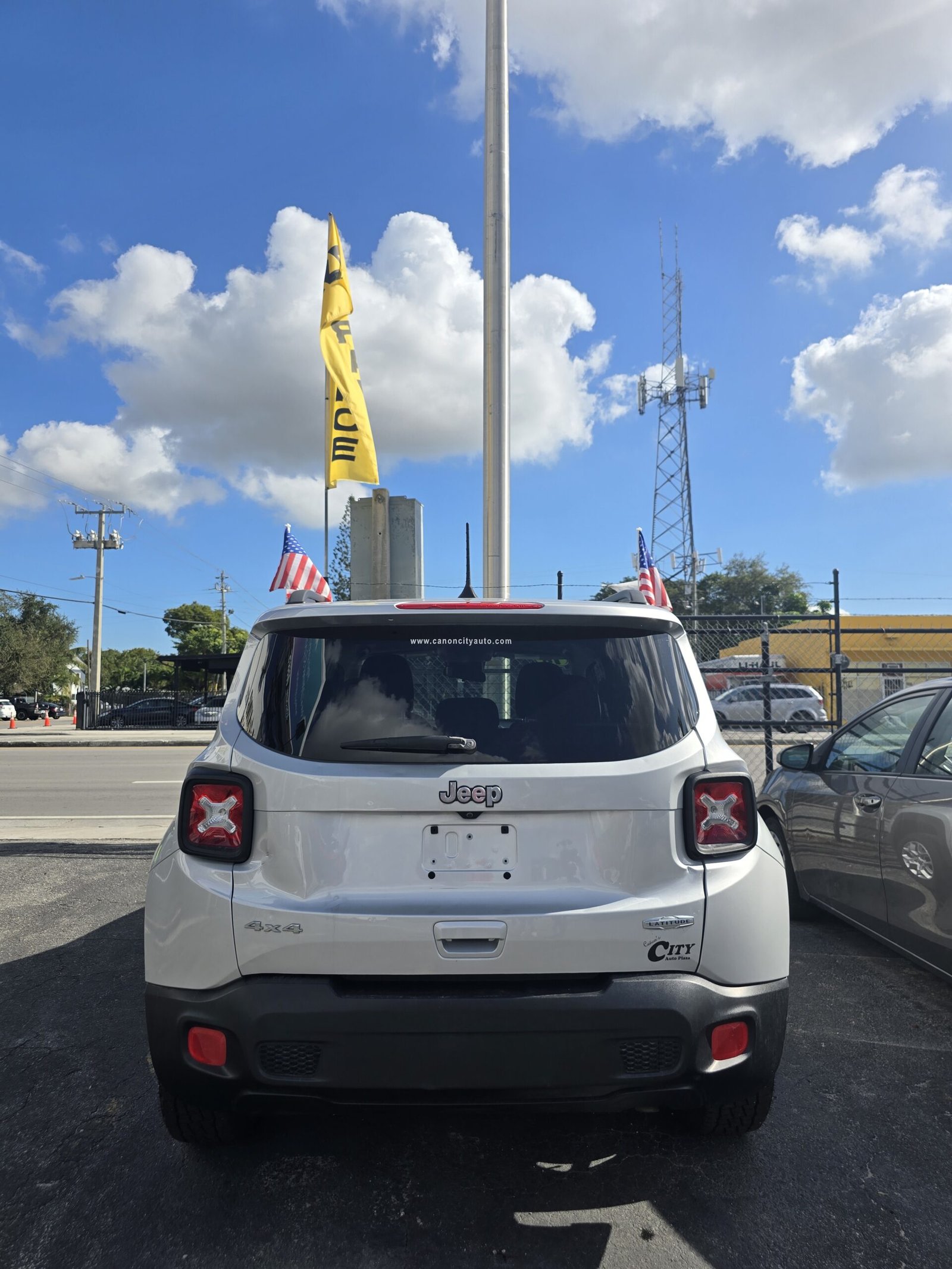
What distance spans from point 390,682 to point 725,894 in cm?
112

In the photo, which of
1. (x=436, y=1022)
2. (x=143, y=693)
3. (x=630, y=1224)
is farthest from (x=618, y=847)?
(x=143, y=693)

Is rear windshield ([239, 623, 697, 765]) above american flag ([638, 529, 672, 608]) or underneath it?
underneath

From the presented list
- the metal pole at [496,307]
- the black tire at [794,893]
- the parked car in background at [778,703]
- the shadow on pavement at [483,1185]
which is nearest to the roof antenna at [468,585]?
the shadow on pavement at [483,1185]

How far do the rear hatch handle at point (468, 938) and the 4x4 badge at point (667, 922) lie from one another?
390 millimetres

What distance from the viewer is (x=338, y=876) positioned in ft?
8.11

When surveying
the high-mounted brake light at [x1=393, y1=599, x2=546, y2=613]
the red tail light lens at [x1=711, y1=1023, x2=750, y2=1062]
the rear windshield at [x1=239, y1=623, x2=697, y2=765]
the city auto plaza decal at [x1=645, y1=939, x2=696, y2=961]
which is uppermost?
the high-mounted brake light at [x1=393, y1=599, x2=546, y2=613]

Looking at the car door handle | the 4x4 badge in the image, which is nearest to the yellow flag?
the car door handle

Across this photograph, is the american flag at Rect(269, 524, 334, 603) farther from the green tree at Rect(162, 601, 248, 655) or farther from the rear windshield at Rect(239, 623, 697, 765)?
the green tree at Rect(162, 601, 248, 655)

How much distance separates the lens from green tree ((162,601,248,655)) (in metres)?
92.5

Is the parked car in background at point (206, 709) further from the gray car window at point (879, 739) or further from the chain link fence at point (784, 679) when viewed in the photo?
the gray car window at point (879, 739)

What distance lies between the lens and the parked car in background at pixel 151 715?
119 feet

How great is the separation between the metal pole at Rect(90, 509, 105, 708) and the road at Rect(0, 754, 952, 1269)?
43.0 m

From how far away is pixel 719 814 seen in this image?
2.59 m

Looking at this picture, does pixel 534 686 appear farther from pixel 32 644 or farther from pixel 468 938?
pixel 32 644
